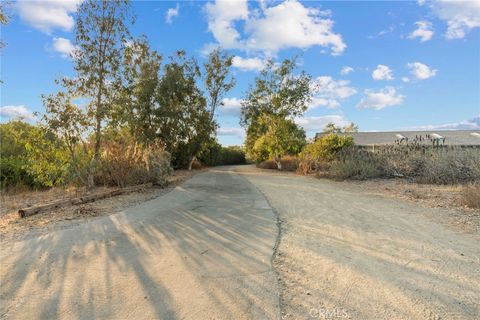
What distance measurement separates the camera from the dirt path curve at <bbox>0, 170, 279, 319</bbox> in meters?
3.13

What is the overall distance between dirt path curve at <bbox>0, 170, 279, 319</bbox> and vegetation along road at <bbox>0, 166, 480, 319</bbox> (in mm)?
13

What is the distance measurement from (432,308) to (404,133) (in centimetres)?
3143

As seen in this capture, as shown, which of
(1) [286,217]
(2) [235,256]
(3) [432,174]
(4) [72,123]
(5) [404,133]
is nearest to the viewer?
(2) [235,256]

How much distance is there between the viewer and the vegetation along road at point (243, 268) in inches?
123

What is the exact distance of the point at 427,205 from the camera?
27.4 ft

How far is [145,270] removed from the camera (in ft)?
13.1

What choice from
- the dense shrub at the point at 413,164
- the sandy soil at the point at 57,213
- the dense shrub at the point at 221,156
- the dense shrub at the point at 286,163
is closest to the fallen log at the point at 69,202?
the sandy soil at the point at 57,213

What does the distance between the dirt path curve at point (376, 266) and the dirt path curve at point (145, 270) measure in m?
0.37

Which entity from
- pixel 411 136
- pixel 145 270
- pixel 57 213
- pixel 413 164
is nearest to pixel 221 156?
pixel 411 136

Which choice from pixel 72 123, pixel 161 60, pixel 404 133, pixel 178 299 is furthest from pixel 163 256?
pixel 404 133

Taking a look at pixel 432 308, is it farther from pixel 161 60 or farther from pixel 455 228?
pixel 161 60

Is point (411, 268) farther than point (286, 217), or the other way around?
point (286, 217)

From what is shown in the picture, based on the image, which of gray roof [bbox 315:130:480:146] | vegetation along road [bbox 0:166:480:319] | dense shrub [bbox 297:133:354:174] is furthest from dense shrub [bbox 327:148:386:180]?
gray roof [bbox 315:130:480:146]

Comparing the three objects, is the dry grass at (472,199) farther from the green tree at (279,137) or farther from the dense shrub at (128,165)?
the green tree at (279,137)
